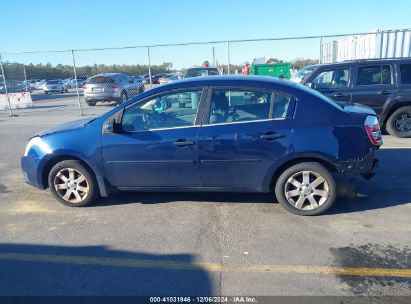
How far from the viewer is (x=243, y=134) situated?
398 cm

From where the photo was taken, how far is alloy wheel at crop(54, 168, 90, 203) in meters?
4.51

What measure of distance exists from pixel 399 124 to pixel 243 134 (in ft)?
18.6

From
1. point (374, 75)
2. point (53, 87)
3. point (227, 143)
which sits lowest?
point (227, 143)

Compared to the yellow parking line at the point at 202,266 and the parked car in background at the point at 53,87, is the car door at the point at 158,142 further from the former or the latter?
the parked car in background at the point at 53,87

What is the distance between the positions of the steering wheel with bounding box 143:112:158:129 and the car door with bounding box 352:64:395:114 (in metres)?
5.44

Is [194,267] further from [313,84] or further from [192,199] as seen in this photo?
[313,84]

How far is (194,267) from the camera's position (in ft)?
10.3

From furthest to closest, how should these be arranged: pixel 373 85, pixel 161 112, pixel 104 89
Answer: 1. pixel 104 89
2. pixel 373 85
3. pixel 161 112

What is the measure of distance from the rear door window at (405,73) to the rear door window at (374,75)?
0.25 meters

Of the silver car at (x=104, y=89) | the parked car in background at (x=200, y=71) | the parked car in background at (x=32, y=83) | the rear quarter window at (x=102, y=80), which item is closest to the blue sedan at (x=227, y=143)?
the parked car in background at (x=200, y=71)

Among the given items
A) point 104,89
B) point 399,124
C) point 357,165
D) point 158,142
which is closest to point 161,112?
point 158,142

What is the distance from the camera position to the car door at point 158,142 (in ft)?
13.5

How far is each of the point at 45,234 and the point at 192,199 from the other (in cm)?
184

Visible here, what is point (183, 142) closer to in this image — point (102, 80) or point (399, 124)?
point (399, 124)
